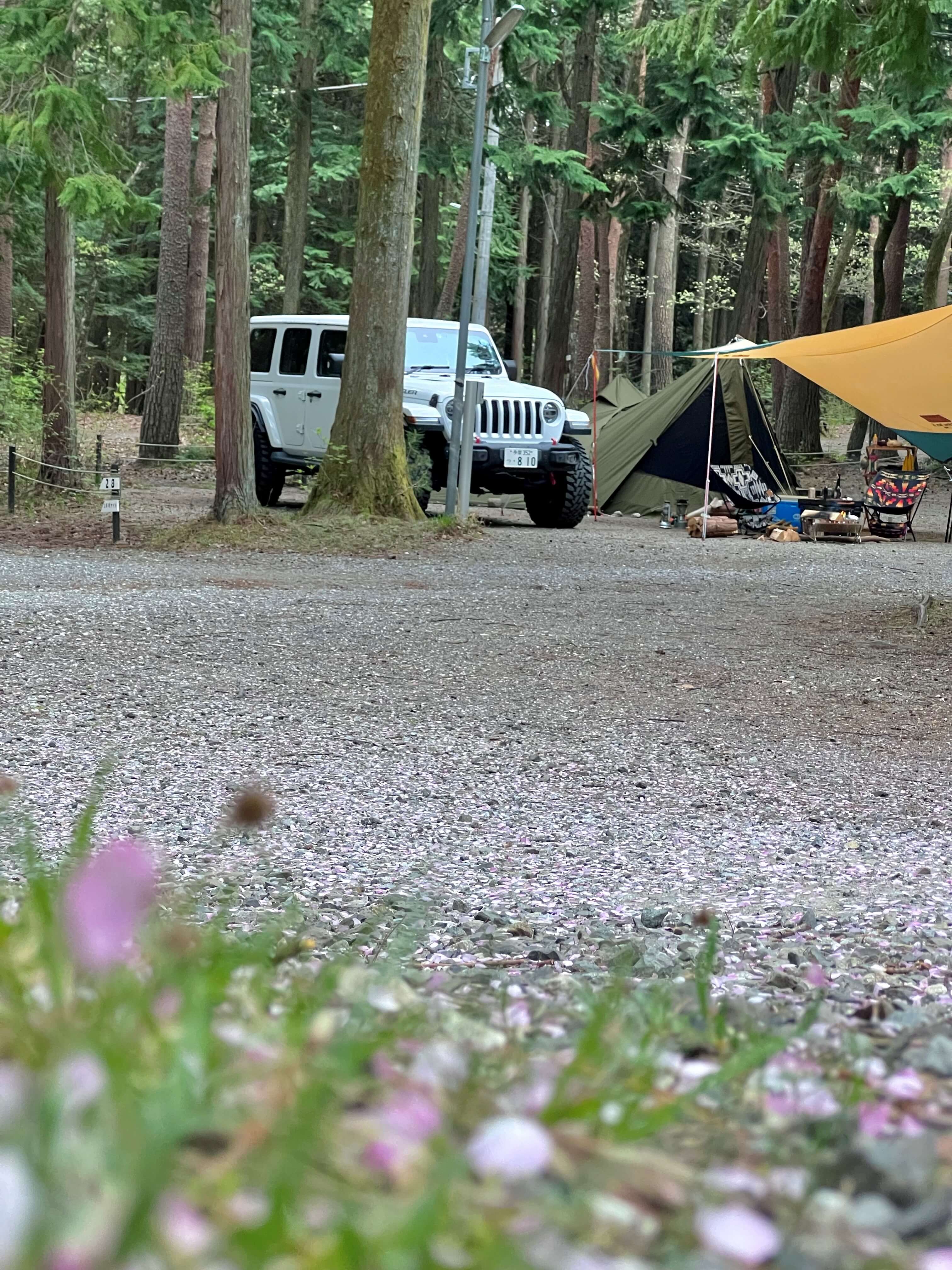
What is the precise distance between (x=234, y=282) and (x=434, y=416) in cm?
333

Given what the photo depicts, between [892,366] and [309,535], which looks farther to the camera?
[309,535]

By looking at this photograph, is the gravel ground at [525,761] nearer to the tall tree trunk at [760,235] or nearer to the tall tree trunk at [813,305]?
the tall tree trunk at [813,305]

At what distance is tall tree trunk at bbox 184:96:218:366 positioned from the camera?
28016mm

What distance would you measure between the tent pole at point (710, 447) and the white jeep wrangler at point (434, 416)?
138 centimetres

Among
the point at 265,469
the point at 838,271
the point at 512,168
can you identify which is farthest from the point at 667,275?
the point at 265,469

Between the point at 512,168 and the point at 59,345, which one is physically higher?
the point at 512,168

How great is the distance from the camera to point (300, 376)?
1650 cm

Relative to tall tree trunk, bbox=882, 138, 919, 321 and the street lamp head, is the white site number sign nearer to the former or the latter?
the street lamp head

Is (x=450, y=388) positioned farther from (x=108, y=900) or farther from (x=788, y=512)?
(x=108, y=900)

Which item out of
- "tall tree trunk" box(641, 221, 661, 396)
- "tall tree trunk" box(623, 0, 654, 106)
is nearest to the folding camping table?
→ "tall tree trunk" box(623, 0, 654, 106)

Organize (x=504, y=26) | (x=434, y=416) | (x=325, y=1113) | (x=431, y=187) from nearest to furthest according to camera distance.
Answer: (x=325, y=1113)
(x=504, y=26)
(x=434, y=416)
(x=431, y=187)

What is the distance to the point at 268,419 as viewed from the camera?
16.8 metres

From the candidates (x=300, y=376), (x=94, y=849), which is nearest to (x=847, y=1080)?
(x=94, y=849)

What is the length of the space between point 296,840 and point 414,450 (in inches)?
444
